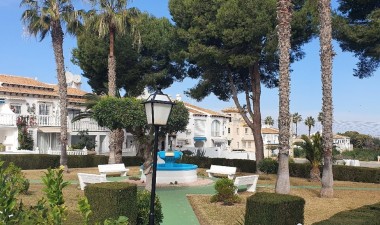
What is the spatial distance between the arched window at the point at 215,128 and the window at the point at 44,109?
25861 millimetres

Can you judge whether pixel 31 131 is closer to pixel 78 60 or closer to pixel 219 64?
pixel 78 60

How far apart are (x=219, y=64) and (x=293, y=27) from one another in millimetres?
5331

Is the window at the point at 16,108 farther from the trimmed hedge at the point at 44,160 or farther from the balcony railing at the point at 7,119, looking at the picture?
the trimmed hedge at the point at 44,160

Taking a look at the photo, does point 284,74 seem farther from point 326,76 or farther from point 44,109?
point 44,109

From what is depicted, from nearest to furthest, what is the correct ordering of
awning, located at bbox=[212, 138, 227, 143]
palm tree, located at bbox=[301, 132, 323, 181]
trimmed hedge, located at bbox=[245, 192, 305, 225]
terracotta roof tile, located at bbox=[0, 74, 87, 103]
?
trimmed hedge, located at bbox=[245, 192, 305, 225], palm tree, located at bbox=[301, 132, 323, 181], terracotta roof tile, located at bbox=[0, 74, 87, 103], awning, located at bbox=[212, 138, 227, 143]

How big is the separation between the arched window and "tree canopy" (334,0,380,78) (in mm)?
35612

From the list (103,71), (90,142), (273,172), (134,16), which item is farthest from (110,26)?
(90,142)

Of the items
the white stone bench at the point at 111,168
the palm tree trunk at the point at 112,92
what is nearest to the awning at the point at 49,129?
the palm tree trunk at the point at 112,92

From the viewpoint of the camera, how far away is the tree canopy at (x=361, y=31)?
22250 mm

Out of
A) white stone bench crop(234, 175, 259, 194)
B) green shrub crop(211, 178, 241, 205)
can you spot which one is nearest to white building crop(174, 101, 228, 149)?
white stone bench crop(234, 175, 259, 194)

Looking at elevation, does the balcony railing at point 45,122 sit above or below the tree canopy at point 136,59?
below

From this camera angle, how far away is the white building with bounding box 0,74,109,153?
35344mm

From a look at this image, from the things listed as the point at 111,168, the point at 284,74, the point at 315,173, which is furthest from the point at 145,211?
the point at 315,173

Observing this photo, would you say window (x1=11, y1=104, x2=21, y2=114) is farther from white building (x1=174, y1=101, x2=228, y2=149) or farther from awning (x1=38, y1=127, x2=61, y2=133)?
white building (x1=174, y1=101, x2=228, y2=149)
